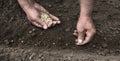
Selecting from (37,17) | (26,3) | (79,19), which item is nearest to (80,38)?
(79,19)

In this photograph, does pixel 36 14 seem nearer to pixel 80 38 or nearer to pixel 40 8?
pixel 40 8

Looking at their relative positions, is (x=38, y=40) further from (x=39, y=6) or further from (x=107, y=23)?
(x=107, y=23)

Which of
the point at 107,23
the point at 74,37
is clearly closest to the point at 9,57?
the point at 74,37

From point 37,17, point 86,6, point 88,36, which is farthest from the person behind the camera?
point 37,17

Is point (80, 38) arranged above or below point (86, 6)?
below

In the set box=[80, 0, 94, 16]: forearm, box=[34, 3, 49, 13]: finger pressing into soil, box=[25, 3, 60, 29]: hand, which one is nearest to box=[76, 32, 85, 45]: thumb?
box=[80, 0, 94, 16]: forearm

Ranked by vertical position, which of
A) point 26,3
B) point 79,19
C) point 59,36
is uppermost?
point 26,3

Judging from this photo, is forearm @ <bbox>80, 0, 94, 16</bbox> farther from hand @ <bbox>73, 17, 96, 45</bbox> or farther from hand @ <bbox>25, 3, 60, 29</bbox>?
hand @ <bbox>25, 3, 60, 29</bbox>

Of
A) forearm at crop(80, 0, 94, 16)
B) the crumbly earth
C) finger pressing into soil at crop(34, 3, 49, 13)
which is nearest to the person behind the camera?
forearm at crop(80, 0, 94, 16)

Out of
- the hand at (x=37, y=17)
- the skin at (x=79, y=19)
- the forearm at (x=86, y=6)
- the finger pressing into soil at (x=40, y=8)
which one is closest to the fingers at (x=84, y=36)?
the skin at (x=79, y=19)
